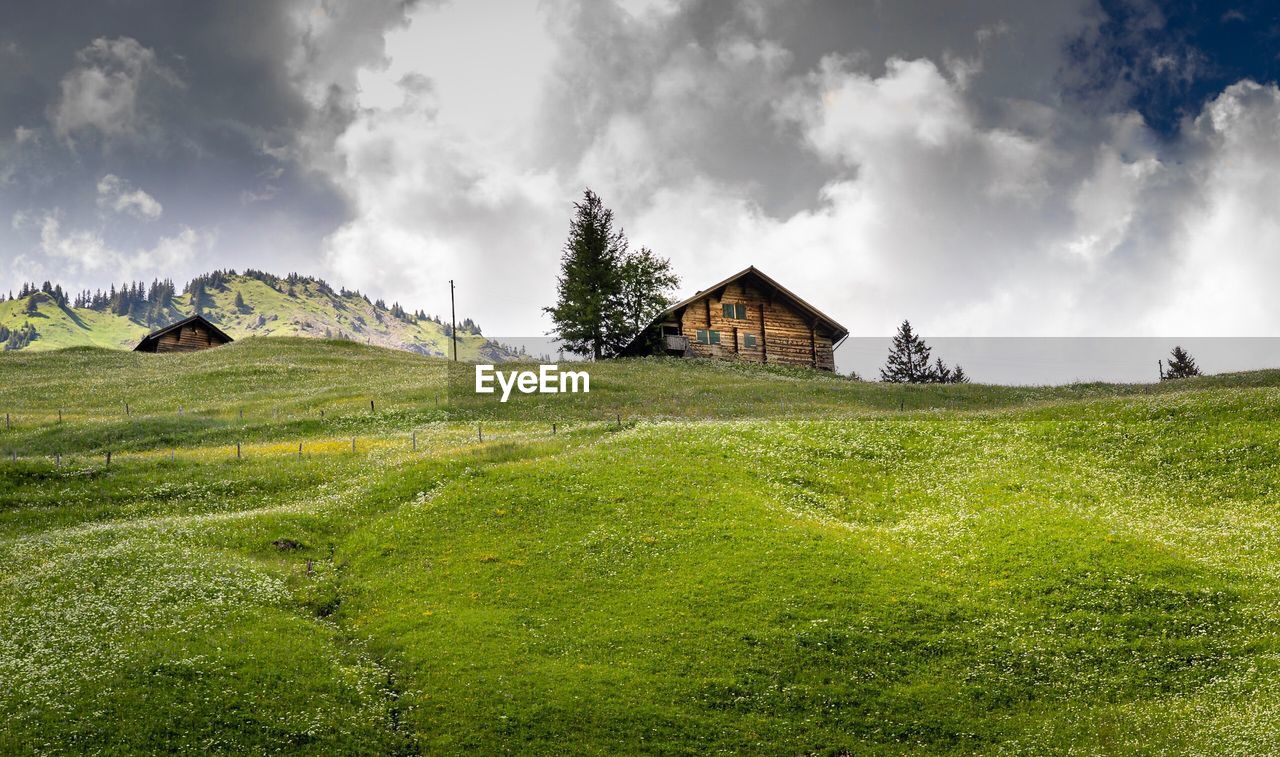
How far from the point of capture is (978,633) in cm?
2908

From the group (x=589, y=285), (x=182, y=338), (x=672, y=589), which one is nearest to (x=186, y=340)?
(x=182, y=338)

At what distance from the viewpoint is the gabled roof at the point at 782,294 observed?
320ft

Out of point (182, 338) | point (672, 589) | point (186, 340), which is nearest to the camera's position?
point (672, 589)

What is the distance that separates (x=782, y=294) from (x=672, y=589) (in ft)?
242

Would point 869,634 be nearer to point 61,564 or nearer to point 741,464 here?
point 741,464

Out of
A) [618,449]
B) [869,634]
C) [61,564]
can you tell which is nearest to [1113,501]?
[869,634]

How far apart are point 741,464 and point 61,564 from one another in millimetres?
29468

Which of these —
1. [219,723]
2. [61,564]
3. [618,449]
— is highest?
[618,449]

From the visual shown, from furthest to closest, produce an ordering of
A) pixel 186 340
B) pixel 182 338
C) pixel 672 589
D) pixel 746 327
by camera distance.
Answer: pixel 186 340 < pixel 182 338 < pixel 746 327 < pixel 672 589

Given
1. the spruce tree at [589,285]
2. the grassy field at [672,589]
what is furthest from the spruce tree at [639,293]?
the grassy field at [672,589]

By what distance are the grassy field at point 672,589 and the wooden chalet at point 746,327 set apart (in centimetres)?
4287

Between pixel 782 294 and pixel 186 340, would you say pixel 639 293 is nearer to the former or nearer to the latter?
pixel 782 294

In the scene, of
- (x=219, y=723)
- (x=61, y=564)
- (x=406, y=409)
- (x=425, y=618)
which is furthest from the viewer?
(x=406, y=409)

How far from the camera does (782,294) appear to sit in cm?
10231
